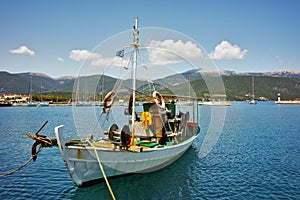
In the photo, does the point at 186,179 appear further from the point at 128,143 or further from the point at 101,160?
the point at 101,160

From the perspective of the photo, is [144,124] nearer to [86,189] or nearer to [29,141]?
[86,189]

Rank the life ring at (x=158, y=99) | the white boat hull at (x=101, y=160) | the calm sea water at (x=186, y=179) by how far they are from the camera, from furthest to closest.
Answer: the life ring at (x=158, y=99), the calm sea water at (x=186, y=179), the white boat hull at (x=101, y=160)

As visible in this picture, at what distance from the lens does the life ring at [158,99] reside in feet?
52.1

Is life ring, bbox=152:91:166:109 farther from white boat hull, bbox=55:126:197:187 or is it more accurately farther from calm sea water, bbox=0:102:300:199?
calm sea water, bbox=0:102:300:199

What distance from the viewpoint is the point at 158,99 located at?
16.5 m

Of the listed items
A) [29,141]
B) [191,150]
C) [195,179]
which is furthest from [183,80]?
[29,141]

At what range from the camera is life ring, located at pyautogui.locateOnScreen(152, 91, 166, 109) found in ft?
52.1

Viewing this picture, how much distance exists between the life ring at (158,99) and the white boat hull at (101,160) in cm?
286

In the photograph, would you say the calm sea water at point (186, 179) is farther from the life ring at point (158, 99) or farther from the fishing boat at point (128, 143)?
the life ring at point (158, 99)

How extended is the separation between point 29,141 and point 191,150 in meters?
17.9

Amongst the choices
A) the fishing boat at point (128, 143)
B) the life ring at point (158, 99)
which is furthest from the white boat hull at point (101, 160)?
the life ring at point (158, 99)

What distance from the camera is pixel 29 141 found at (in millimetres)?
27672

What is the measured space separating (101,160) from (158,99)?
587 centimetres

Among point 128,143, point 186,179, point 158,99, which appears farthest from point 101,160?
point 186,179
